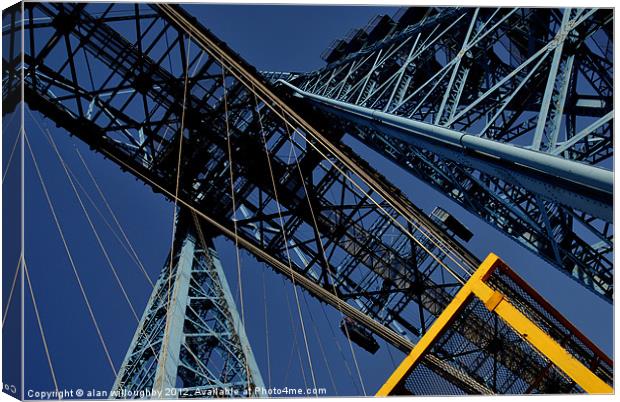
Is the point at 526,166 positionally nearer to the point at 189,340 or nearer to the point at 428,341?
the point at 428,341

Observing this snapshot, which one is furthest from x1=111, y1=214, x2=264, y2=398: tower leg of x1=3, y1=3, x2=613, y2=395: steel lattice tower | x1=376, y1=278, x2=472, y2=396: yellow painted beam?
x1=376, y1=278, x2=472, y2=396: yellow painted beam

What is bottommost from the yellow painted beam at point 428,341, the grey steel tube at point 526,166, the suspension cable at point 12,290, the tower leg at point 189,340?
the tower leg at point 189,340

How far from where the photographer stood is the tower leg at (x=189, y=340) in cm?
1311

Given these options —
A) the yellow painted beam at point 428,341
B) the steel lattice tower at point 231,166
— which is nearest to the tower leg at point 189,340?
the steel lattice tower at point 231,166

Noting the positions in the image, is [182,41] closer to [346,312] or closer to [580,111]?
[346,312]

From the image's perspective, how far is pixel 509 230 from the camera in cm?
1273

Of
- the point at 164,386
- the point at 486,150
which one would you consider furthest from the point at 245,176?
the point at 486,150

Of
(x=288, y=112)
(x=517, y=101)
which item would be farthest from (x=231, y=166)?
(x=517, y=101)

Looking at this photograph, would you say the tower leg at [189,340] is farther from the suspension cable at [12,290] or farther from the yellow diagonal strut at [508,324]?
the yellow diagonal strut at [508,324]

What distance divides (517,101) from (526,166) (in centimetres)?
442

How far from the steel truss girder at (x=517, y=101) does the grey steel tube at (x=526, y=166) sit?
0.60 ft

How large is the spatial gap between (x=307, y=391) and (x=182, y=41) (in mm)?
10572

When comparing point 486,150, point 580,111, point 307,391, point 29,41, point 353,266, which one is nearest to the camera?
point 486,150

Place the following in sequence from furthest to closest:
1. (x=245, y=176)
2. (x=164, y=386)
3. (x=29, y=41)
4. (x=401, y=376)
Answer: (x=245, y=176), (x=29, y=41), (x=164, y=386), (x=401, y=376)
